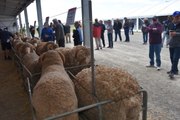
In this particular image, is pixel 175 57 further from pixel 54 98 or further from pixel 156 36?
pixel 54 98

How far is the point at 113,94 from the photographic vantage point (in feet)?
7.44

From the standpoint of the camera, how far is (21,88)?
20.6 ft

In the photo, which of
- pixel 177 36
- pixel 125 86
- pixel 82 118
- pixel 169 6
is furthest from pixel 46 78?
pixel 169 6

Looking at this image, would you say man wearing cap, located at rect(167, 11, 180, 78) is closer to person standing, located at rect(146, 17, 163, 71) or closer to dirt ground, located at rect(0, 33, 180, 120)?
dirt ground, located at rect(0, 33, 180, 120)

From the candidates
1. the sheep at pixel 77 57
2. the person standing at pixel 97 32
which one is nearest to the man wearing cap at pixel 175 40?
the sheep at pixel 77 57

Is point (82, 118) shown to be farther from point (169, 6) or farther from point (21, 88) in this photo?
point (169, 6)

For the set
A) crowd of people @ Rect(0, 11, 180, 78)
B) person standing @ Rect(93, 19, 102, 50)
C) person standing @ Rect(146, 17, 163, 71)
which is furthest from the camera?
person standing @ Rect(93, 19, 102, 50)

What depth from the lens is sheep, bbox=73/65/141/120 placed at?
2250mm

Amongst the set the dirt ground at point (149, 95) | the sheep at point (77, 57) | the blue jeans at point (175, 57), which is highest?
the sheep at point (77, 57)

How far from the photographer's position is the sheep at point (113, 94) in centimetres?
225

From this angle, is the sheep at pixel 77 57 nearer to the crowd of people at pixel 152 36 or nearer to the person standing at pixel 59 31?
the crowd of people at pixel 152 36

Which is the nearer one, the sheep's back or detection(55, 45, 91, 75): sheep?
the sheep's back

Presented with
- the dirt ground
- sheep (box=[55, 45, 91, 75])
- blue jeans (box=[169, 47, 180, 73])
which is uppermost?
sheep (box=[55, 45, 91, 75])

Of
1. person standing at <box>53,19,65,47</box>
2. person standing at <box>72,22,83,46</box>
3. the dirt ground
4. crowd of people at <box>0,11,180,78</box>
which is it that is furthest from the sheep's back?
person standing at <box>53,19,65,47</box>
